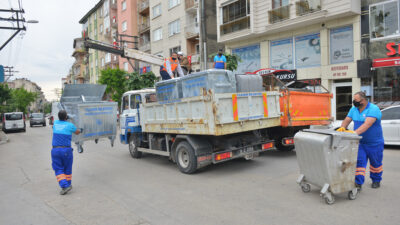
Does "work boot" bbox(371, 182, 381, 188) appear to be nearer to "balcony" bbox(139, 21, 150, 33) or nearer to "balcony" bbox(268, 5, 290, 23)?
"balcony" bbox(268, 5, 290, 23)

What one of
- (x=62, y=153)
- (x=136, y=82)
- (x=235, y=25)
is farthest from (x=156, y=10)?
(x=62, y=153)

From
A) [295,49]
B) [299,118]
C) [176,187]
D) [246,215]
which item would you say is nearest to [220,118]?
[176,187]

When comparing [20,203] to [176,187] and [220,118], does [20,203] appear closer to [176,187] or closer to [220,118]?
[176,187]

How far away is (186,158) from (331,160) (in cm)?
360

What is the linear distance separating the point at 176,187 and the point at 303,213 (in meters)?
2.58

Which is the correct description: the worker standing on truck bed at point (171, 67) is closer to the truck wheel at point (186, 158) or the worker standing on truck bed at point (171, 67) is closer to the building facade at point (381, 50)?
the truck wheel at point (186, 158)

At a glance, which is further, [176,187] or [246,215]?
[176,187]

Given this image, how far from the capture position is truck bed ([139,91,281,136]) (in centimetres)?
618

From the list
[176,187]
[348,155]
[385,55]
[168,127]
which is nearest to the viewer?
[348,155]

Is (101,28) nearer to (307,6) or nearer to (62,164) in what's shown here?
(307,6)

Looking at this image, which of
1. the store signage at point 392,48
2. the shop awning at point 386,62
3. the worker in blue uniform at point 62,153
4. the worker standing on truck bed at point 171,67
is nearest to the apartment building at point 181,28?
the shop awning at point 386,62

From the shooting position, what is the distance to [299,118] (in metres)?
Answer: 7.93

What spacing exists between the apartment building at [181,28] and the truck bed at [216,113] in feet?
54.3

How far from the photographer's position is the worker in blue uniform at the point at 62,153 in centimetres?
577
